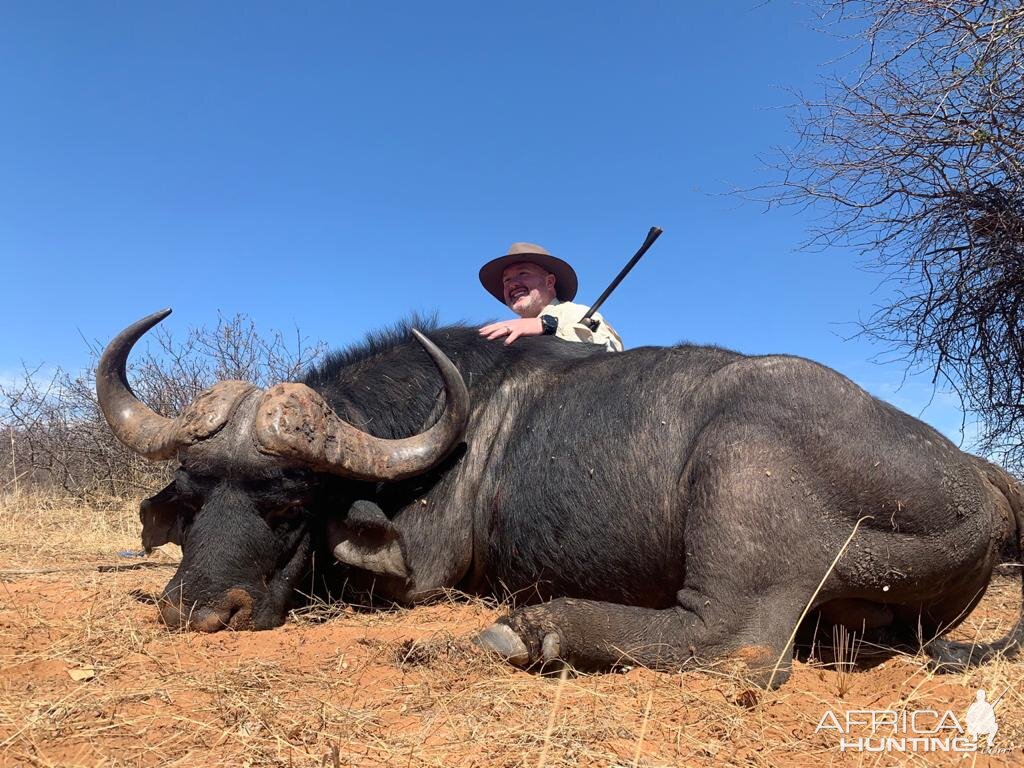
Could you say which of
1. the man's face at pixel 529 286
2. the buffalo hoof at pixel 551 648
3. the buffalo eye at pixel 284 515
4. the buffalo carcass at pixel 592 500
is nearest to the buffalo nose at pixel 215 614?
the buffalo carcass at pixel 592 500

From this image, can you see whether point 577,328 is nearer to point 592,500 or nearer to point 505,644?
point 592,500

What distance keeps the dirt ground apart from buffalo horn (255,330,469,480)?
836 mm

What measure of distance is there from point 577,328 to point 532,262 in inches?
48.1

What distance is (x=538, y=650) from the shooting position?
2828 mm

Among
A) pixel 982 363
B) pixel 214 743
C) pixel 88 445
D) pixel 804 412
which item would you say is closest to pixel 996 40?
pixel 982 363

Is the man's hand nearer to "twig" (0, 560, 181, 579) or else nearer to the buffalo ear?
the buffalo ear

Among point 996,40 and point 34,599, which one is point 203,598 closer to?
point 34,599

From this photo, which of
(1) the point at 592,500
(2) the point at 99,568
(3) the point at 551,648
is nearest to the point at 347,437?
(1) the point at 592,500

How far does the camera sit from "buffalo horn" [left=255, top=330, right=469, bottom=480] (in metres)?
3.64

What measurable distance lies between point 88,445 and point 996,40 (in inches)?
502

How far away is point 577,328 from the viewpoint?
6.34 meters

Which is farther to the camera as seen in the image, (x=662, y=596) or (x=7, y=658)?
(x=662, y=596)

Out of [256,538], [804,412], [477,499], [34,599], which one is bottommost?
[34,599]

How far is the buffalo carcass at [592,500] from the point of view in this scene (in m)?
2.97
